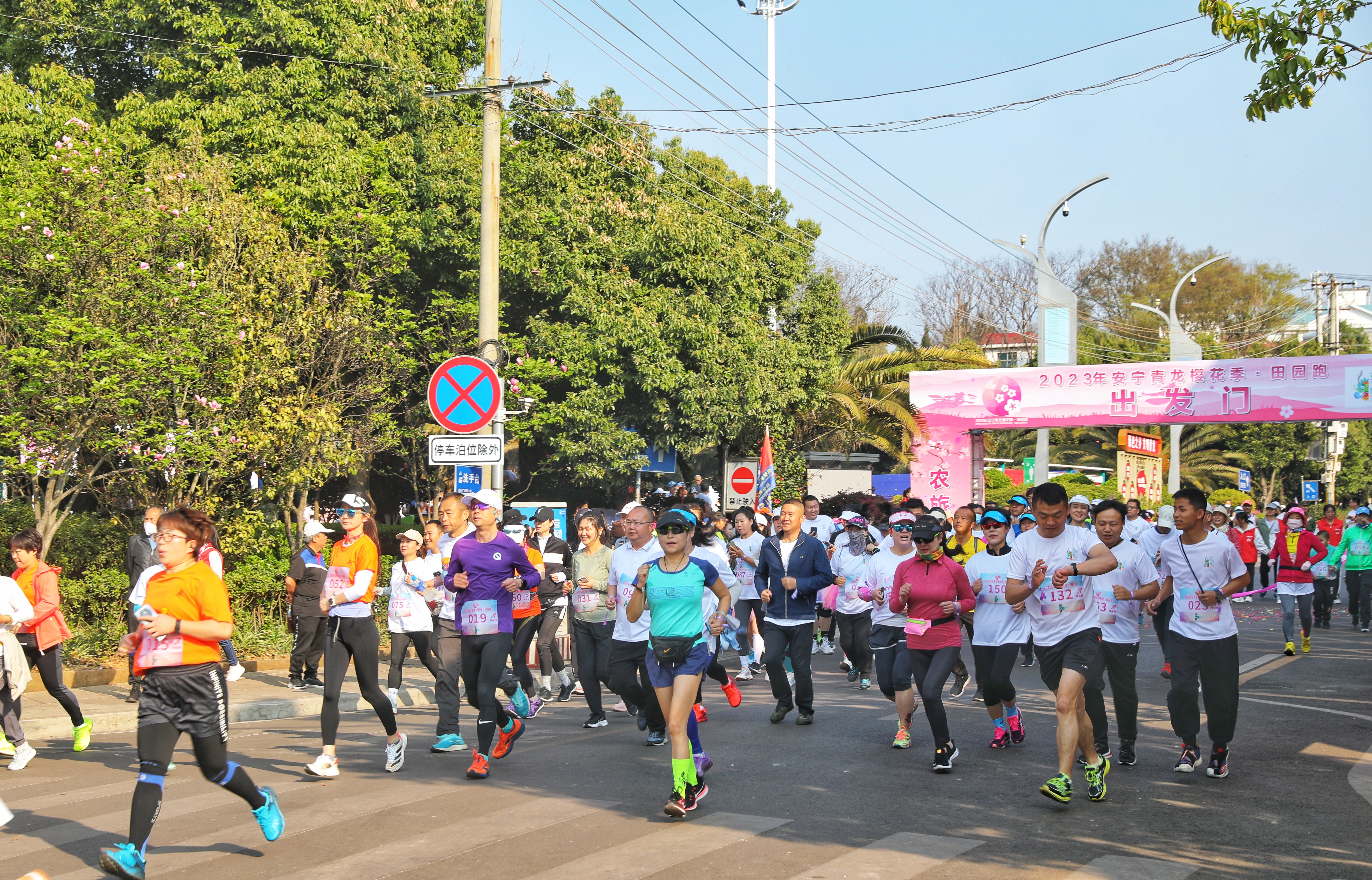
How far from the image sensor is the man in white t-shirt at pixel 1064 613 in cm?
702

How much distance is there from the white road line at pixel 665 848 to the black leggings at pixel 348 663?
7.94 ft

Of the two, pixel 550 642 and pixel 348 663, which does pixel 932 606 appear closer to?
pixel 348 663

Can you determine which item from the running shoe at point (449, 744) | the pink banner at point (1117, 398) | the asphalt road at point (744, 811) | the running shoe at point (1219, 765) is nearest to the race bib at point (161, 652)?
the asphalt road at point (744, 811)

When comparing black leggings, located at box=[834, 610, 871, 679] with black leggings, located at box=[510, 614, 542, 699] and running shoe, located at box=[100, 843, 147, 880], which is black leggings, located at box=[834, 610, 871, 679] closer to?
black leggings, located at box=[510, 614, 542, 699]

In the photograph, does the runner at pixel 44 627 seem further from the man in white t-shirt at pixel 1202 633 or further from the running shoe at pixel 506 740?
the man in white t-shirt at pixel 1202 633

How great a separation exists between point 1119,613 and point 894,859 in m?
2.93

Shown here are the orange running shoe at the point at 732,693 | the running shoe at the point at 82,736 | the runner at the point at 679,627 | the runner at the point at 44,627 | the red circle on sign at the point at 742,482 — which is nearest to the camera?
the runner at the point at 679,627

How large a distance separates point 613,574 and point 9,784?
4335mm

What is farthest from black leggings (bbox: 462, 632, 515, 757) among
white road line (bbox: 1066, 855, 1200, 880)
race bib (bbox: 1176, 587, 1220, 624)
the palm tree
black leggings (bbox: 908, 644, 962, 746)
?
the palm tree

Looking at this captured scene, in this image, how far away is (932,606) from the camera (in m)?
8.55

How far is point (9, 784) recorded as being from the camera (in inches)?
318

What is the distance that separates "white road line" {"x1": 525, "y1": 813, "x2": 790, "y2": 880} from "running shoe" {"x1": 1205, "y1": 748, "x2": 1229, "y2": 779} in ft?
10.3

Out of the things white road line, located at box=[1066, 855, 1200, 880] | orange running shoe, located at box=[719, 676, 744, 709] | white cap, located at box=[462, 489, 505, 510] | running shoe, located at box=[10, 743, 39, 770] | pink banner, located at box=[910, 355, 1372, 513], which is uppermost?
pink banner, located at box=[910, 355, 1372, 513]

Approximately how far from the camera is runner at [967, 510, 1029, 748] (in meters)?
9.02
